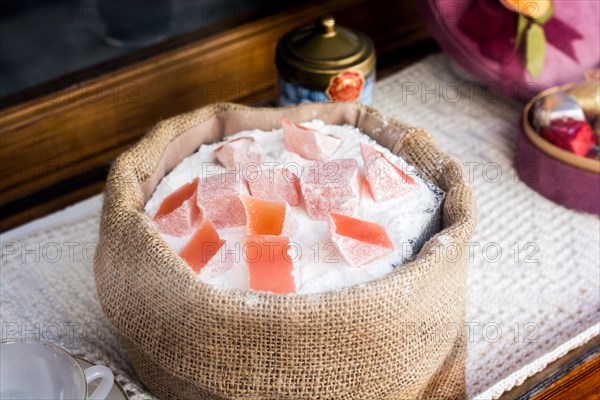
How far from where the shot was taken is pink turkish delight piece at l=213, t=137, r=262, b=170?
0.69 m

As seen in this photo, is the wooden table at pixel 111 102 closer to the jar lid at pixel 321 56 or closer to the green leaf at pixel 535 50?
the jar lid at pixel 321 56

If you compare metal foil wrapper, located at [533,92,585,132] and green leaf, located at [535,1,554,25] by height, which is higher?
green leaf, located at [535,1,554,25]

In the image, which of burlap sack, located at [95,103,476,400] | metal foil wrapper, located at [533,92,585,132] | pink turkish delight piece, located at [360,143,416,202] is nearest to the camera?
burlap sack, located at [95,103,476,400]

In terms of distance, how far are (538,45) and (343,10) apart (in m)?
0.33

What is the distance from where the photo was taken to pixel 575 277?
2.71 ft

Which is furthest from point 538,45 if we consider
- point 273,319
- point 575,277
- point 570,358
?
point 273,319

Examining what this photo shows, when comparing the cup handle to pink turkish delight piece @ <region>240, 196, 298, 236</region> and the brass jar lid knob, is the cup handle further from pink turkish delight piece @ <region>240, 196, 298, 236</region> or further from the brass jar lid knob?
the brass jar lid knob

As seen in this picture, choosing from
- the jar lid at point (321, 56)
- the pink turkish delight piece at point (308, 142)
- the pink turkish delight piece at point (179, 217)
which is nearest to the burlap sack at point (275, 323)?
the pink turkish delight piece at point (179, 217)

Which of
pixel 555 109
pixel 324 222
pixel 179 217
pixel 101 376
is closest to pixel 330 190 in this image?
pixel 324 222

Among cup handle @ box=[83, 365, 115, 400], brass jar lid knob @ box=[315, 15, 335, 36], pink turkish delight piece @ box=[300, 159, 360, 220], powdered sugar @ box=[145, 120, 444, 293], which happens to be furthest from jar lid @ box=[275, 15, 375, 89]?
cup handle @ box=[83, 365, 115, 400]

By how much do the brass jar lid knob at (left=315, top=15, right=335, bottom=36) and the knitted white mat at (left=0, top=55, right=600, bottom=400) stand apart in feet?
0.77

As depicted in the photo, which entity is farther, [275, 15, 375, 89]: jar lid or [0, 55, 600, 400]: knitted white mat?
[275, 15, 375, 89]: jar lid

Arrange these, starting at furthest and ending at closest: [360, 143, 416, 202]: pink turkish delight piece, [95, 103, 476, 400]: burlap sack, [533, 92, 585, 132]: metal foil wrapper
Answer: [533, 92, 585, 132]: metal foil wrapper < [360, 143, 416, 202]: pink turkish delight piece < [95, 103, 476, 400]: burlap sack

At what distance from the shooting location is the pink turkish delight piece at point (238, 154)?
69cm
